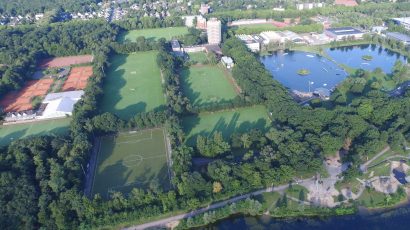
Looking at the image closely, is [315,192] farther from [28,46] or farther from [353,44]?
[28,46]

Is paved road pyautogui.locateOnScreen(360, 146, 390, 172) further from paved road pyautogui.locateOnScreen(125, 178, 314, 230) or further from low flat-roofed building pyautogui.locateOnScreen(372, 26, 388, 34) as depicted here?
low flat-roofed building pyautogui.locateOnScreen(372, 26, 388, 34)

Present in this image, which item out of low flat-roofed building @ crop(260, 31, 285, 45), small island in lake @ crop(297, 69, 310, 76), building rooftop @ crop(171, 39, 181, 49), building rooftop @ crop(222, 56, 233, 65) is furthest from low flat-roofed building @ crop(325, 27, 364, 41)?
building rooftop @ crop(171, 39, 181, 49)

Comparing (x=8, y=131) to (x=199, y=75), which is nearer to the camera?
(x=8, y=131)

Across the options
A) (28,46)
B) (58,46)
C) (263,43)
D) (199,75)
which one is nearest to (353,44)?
(263,43)

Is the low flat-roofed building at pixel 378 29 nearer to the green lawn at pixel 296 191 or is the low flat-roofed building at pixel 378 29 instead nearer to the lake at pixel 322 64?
the lake at pixel 322 64

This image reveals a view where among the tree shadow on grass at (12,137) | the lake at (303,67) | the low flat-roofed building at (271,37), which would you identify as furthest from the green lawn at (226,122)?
the low flat-roofed building at (271,37)
